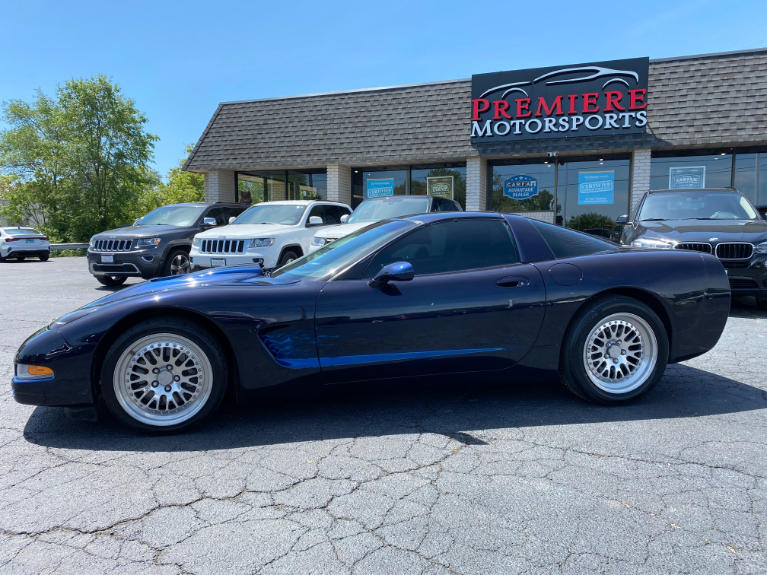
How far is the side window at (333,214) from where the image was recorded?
10.6 m

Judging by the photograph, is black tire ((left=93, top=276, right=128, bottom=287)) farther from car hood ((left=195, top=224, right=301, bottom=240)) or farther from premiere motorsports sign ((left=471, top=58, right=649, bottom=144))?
premiere motorsports sign ((left=471, top=58, right=649, bottom=144))

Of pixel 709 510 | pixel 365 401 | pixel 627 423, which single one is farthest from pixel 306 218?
pixel 709 510

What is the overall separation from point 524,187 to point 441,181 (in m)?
2.30

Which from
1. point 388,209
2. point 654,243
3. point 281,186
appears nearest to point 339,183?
point 281,186

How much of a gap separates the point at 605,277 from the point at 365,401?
5.97ft

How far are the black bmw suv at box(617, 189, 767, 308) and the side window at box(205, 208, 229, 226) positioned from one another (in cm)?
750

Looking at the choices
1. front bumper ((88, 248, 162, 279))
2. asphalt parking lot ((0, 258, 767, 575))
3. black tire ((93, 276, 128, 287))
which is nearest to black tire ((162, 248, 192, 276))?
front bumper ((88, 248, 162, 279))

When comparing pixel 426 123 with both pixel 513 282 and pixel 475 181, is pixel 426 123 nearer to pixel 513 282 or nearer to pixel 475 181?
pixel 475 181

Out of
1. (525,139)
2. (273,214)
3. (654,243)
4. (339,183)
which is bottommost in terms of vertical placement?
(654,243)

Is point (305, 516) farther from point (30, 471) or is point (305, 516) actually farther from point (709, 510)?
point (709, 510)

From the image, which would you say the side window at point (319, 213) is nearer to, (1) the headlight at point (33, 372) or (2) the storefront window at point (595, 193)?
(1) the headlight at point (33, 372)

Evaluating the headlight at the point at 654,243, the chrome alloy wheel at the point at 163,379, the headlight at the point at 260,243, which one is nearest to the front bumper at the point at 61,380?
the chrome alloy wheel at the point at 163,379

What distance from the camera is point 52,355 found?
10.2 feet

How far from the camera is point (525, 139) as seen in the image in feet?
45.2
